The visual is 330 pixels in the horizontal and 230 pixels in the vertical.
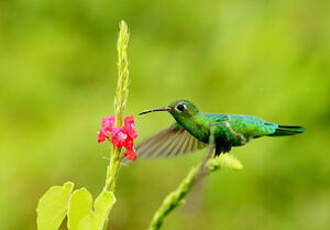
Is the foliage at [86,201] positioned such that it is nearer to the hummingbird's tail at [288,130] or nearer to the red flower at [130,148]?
the red flower at [130,148]

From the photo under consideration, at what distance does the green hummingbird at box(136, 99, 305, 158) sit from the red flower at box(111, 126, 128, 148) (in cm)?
57

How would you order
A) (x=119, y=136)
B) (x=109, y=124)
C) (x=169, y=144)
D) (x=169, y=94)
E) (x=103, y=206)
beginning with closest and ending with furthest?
1. (x=103, y=206)
2. (x=119, y=136)
3. (x=109, y=124)
4. (x=169, y=144)
5. (x=169, y=94)

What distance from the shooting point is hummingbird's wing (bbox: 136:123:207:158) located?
245cm

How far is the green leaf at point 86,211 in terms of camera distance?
150 cm

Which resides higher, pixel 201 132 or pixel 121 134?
pixel 121 134

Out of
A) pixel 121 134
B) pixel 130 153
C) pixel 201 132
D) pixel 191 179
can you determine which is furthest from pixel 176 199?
pixel 201 132

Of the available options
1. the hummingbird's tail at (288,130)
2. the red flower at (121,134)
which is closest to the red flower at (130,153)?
the red flower at (121,134)

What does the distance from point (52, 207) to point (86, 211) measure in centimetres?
12

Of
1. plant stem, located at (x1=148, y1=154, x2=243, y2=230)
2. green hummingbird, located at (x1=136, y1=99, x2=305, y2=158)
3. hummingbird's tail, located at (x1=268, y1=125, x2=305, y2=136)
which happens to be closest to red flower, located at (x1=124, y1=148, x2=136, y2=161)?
plant stem, located at (x1=148, y1=154, x2=243, y2=230)

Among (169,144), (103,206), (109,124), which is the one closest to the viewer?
(103,206)

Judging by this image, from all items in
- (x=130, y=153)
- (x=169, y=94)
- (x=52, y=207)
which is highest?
(x=130, y=153)

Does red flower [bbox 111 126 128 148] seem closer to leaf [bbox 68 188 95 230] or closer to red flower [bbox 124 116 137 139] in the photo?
red flower [bbox 124 116 137 139]

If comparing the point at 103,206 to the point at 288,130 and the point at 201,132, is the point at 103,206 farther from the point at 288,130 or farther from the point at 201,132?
the point at 288,130

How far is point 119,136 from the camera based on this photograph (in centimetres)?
164
